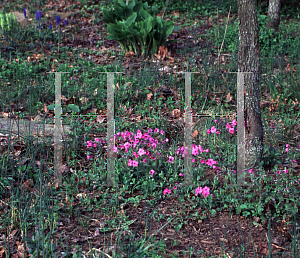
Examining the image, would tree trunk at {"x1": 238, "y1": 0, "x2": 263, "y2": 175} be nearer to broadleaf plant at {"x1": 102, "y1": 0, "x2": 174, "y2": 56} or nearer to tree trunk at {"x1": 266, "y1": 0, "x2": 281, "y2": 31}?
broadleaf plant at {"x1": 102, "y1": 0, "x2": 174, "y2": 56}

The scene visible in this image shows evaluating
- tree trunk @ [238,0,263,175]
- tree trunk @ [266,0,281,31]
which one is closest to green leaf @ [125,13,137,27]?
tree trunk @ [266,0,281,31]

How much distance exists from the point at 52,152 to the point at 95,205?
3.14 ft

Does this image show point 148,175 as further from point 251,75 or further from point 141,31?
point 141,31

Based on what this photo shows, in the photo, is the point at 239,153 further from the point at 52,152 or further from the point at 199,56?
the point at 199,56

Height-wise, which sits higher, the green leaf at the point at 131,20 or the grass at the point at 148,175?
the green leaf at the point at 131,20

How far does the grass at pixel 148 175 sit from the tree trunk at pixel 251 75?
176 mm

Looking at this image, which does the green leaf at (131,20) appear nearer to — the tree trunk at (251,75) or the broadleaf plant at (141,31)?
the broadleaf plant at (141,31)

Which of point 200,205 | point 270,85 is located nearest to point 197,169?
point 200,205

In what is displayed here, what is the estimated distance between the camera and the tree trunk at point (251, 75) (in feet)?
9.91

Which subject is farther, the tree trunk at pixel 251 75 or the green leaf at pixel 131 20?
the green leaf at pixel 131 20

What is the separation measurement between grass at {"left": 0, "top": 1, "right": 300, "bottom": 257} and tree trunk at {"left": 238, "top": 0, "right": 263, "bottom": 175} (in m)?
0.18

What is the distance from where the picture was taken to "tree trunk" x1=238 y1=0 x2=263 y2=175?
3.02 metres

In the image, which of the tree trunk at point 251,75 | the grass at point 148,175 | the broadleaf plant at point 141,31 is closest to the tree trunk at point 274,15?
the grass at point 148,175

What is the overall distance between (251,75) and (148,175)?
1208 millimetres
